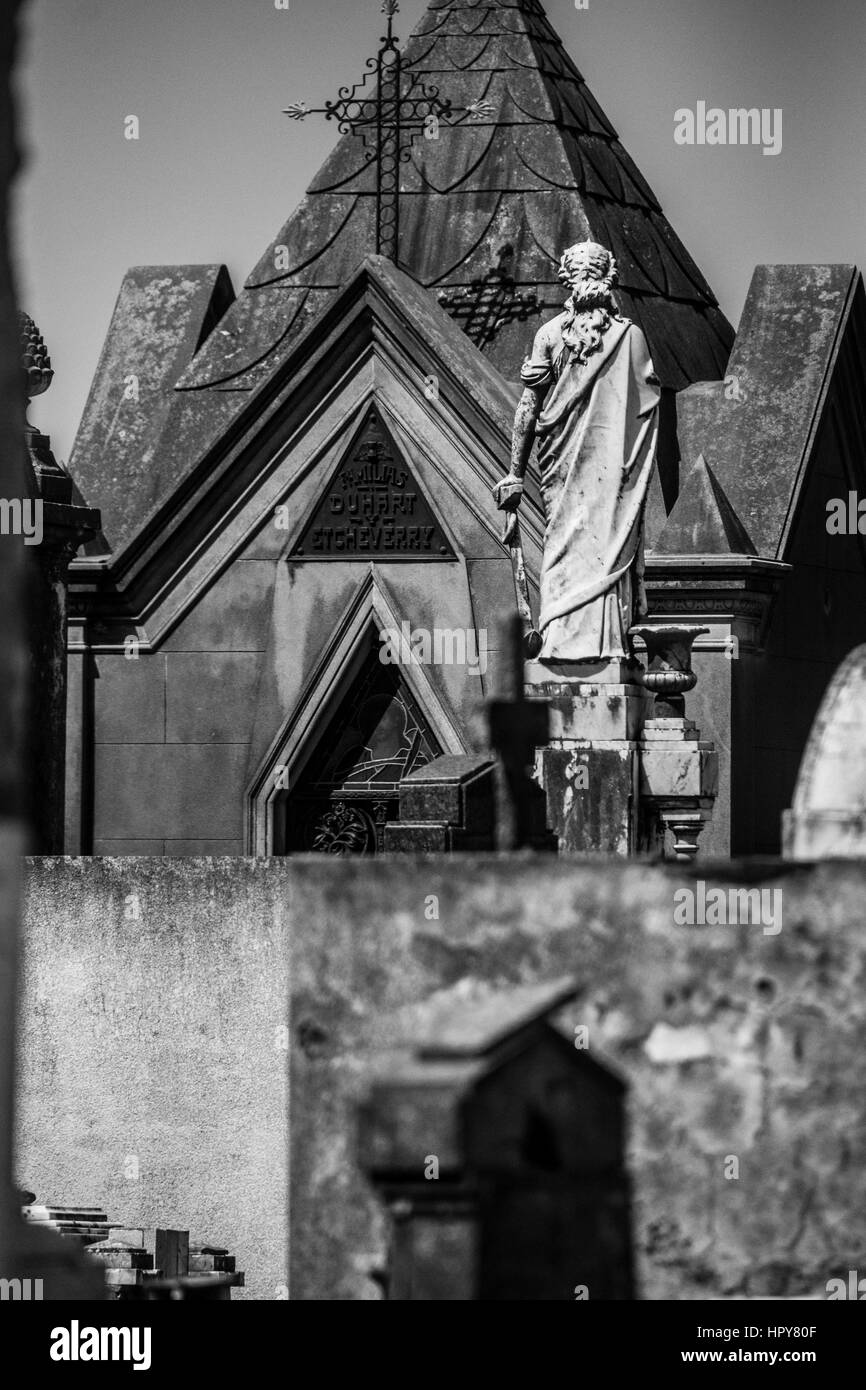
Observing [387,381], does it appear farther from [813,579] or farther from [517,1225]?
[517,1225]

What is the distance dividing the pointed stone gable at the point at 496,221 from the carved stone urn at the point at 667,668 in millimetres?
7173

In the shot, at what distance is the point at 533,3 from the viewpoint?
2448cm

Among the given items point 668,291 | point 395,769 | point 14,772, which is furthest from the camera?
point 668,291

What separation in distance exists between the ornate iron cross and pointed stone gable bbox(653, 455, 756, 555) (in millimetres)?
2585

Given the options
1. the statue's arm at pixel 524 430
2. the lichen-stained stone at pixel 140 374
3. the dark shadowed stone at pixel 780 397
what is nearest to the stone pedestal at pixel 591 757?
the statue's arm at pixel 524 430

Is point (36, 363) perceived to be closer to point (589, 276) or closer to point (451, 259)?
point (589, 276)

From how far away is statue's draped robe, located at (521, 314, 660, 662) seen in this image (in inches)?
588

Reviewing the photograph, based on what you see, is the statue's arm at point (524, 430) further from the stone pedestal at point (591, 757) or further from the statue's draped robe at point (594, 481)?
the stone pedestal at point (591, 757)

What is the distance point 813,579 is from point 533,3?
5.62 metres

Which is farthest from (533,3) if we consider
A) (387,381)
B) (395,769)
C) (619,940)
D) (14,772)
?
(14,772)

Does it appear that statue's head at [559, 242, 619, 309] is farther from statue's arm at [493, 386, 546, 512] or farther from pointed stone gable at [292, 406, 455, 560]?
pointed stone gable at [292, 406, 455, 560]

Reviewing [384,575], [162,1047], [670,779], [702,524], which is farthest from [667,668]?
[384,575]
